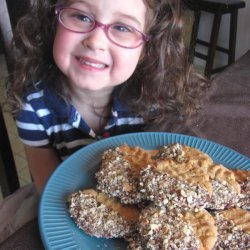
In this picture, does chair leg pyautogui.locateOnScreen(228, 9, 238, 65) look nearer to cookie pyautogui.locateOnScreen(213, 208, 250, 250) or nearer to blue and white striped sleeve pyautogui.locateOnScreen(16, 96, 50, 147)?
blue and white striped sleeve pyautogui.locateOnScreen(16, 96, 50, 147)

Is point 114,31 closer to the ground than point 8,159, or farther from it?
farther from it

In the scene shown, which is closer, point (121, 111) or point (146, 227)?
point (146, 227)

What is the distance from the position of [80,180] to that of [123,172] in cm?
9

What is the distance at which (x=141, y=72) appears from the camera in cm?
107

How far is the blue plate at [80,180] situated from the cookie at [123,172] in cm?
4

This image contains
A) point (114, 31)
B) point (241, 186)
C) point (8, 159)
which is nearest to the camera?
point (241, 186)

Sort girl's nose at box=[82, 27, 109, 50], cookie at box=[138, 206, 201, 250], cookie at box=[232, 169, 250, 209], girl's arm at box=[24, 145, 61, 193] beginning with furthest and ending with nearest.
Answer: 1. girl's arm at box=[24, 145, 61, 193]
2. girl's nose at box=[82, 27, 109, 50]
3. cookie at box=[232, 169, 250, 209]
4. cookie at box=[138, 206, 201, 250]

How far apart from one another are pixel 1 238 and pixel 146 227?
52cm

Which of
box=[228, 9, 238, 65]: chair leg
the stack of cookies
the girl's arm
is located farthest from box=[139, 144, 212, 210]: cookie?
box=[228, 9, 238, 65]: chair leg

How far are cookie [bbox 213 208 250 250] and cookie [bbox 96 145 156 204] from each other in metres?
0.14

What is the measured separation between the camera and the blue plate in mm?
575

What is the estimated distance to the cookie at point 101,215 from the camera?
58 centimetres

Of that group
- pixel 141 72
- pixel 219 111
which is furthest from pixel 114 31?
pixel 219 111

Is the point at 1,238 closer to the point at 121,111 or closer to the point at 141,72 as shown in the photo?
the point at 121,111
